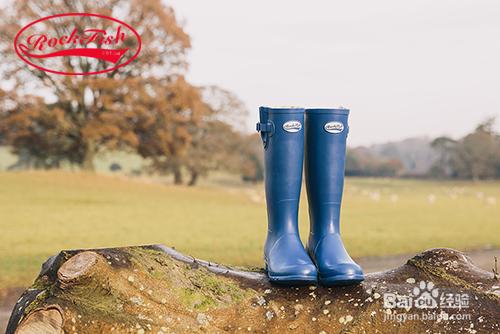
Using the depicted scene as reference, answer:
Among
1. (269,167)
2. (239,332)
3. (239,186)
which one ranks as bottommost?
(239,186)

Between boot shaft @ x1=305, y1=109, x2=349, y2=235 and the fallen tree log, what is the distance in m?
0.37

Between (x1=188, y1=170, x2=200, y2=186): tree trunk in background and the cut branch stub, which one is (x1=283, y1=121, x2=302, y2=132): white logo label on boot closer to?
the cut branch stub

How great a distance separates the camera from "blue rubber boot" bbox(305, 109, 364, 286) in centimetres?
295

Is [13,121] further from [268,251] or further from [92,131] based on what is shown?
[268,251]

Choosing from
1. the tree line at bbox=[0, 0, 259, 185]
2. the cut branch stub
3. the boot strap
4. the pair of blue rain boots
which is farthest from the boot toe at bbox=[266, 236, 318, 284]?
the tree line at bbox=[0, 0, 259, 185]

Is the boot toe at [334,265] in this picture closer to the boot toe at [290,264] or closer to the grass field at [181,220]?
the boot toe at [290,264]

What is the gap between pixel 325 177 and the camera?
3008mm

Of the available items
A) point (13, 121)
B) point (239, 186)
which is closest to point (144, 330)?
point (13, 121)

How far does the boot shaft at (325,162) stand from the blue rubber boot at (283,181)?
0.07 meters

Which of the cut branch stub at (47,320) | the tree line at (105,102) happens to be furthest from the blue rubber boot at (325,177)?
the tree line at (105,102)

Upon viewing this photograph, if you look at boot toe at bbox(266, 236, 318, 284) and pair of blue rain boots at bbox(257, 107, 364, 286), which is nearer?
boot toe at bbox(266, 236, 318, 284)

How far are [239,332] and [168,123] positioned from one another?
2111 cm

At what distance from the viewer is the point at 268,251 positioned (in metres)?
3.08

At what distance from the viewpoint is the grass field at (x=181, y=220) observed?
9.91m
